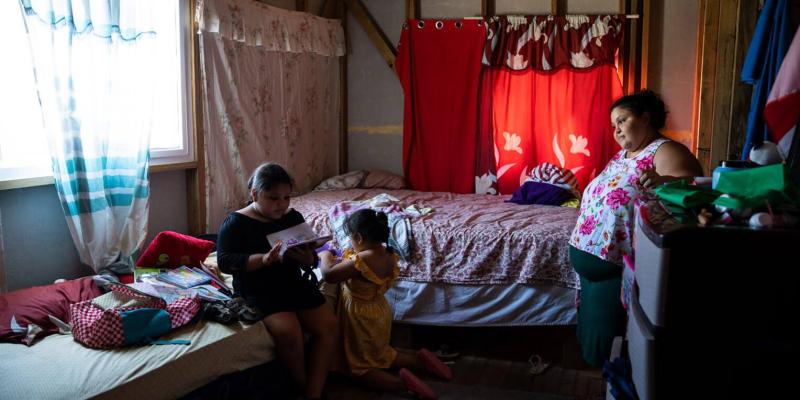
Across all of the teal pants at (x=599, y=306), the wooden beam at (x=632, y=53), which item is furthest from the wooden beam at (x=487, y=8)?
the teal pants at (x=599, y=306)

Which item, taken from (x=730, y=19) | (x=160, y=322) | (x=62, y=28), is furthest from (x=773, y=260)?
(x=62, y=28)

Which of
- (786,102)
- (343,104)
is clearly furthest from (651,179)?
(343,104)

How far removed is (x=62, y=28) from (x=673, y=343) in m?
2.49

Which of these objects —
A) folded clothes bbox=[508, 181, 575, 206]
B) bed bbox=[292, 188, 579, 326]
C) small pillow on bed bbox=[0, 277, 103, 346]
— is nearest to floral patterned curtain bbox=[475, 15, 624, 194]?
folded clothes bbox=[508, 181, 575, 206]

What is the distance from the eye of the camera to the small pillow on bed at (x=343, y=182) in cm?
460

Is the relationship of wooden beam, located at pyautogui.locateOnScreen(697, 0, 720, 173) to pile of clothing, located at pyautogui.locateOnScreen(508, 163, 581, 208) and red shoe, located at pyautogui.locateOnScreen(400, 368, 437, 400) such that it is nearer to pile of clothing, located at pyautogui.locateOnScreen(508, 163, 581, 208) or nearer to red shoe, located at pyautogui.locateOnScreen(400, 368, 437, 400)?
pile of clothing, located at pyautogui.locateOnScreen(508, 163, 581, 208)

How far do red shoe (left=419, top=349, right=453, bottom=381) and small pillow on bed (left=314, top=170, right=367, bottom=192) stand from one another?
78.1 inches

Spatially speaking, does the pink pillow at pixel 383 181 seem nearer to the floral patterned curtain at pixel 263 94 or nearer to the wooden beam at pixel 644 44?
the floral patterned curtain at pixel 263 94

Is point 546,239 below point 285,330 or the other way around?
the other way around

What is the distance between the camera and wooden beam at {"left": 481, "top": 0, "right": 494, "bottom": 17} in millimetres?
4496

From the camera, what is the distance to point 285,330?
95.3 inches

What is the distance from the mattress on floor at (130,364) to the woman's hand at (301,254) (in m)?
0.29

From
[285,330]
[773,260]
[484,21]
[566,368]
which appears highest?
[484,21]

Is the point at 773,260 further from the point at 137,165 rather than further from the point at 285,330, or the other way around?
the point at 137,165
